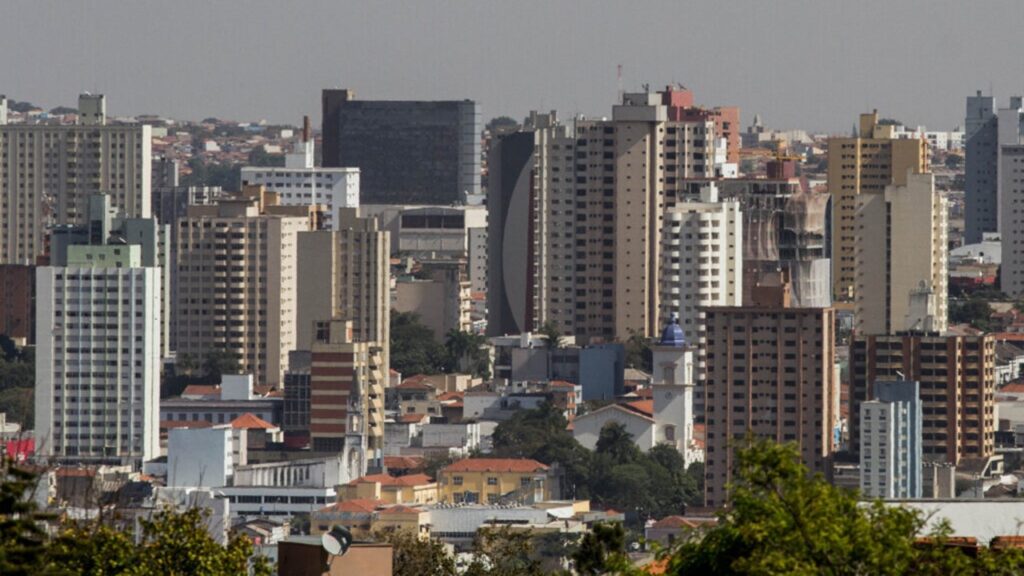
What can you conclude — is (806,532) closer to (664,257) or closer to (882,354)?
(882,354)

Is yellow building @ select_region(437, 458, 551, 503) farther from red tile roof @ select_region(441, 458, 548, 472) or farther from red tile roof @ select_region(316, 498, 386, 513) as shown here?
red tile roof @ select_region(316, 498, 386, 513)

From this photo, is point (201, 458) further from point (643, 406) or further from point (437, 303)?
point (437, 303)

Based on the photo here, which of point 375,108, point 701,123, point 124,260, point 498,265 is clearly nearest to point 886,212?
point 701,123

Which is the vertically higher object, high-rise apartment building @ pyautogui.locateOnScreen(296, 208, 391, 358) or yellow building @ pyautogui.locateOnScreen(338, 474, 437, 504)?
high-rise apartment building @ pyautogui.locateOnScreen(296, 208, 391, 358)

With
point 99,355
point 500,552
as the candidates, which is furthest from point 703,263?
point 500,552

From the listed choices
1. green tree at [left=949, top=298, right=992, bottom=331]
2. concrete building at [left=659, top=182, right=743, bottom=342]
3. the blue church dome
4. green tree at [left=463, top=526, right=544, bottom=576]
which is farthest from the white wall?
green tree at [left=463, top=526, right=544, bottom=576]

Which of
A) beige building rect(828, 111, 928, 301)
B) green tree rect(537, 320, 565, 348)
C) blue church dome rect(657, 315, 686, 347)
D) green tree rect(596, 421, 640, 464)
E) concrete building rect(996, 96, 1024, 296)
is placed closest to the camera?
green tree rect(596, 421, 640, 464)

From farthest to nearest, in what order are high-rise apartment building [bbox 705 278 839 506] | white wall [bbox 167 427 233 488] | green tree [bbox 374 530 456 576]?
high-rise apartment building [bbox 705 278 839 506] < white wall [bbox 167 427 233 488] < green tree [bbox 374 530 456 576]
